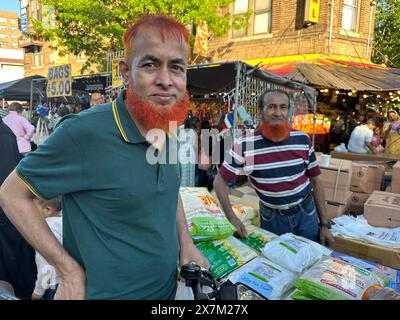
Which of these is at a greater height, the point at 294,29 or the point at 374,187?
the point at 294,29

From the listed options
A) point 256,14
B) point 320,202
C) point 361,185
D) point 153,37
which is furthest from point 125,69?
point 256,14

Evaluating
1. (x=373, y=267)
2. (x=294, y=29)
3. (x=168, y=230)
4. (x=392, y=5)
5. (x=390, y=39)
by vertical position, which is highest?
(x=392, y=5)

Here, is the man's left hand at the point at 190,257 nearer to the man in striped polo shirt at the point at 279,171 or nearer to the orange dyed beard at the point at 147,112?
the orange dyed beard at the point at 147,112

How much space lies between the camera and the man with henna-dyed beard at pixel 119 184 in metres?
1.14

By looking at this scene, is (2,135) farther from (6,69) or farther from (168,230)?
(6,69)

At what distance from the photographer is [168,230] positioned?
1.42 meters

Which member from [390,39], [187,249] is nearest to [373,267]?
[187,249]

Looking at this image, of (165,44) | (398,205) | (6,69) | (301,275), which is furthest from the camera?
(6,69)

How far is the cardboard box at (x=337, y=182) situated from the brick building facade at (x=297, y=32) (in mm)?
7769

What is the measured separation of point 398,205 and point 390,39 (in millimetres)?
17546

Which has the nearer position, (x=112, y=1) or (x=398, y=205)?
(x=398, y=205)

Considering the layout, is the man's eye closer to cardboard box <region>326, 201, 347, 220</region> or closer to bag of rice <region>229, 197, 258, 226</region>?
bag of rice <region>229, 197, 258, 226</region>

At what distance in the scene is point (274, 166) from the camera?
2756 mm

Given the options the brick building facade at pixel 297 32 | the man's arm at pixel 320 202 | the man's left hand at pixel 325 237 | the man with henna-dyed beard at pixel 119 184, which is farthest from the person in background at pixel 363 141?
the man with henna-dyed beard at pixel 119 184
